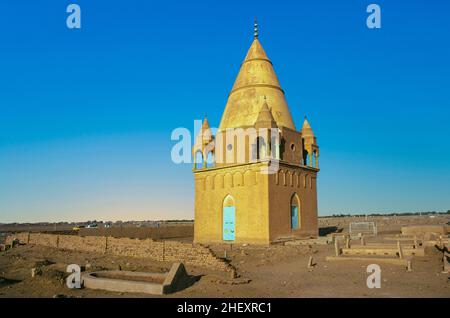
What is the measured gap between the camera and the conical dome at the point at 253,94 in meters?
26.9

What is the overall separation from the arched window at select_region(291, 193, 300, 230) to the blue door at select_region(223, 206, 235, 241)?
420 cm

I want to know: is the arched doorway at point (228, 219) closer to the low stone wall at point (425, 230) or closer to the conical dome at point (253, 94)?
the conical dome at point (253, 94)

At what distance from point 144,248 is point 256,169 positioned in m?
8.69

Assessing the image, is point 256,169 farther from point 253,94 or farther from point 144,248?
point 144,248

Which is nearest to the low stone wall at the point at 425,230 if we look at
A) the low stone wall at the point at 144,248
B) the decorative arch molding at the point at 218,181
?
the decorative arch molding at the point at 218,181

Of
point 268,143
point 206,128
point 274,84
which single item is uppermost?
point 274,84
